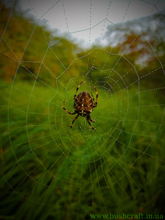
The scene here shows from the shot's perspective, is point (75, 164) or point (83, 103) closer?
point (75, 164)

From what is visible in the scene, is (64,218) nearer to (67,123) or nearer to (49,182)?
(49,182)

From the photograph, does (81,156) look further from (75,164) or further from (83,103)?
(83,103)

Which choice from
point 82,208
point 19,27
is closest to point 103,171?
point 82,208

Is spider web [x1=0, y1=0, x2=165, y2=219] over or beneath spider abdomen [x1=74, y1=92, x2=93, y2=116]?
beneath

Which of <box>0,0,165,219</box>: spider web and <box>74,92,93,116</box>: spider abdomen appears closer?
<box>0,0,165,219</box>: spider web

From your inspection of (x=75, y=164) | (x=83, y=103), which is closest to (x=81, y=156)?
(x=75, y=164)

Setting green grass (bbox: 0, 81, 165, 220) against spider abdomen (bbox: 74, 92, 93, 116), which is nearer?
green grass (bbox: 0, 81, 165, 220)
